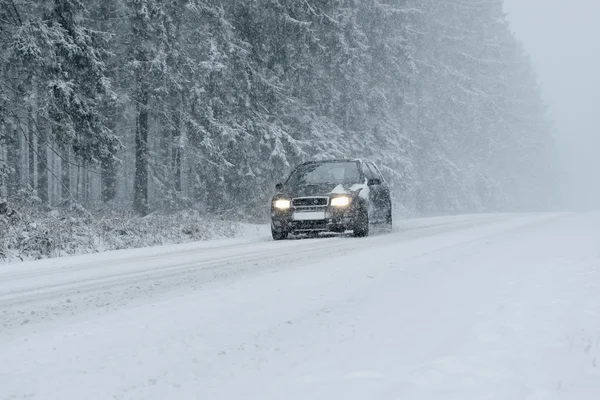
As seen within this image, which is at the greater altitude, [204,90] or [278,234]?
[204,90]

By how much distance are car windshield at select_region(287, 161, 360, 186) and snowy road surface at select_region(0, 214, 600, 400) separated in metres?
6.26

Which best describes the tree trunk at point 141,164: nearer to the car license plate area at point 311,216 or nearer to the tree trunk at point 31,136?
the tree trunk at point 31,136

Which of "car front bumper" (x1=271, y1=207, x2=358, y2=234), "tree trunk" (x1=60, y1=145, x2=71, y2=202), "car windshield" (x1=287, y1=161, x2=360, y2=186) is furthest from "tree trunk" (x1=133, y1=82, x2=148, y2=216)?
"car front bumper" (x1=271, y1=207, x2=358, y2=234)

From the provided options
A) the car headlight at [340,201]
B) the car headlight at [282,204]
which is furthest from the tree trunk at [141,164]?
the car headlight at [340,201]

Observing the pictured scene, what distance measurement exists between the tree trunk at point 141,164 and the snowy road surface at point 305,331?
10.9 metres

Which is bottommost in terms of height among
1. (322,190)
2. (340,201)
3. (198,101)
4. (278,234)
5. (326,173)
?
(278,234)

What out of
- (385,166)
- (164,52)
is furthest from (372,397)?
(385,166)

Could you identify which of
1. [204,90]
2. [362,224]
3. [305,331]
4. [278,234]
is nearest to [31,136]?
[204,90]

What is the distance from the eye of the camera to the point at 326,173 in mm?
14211

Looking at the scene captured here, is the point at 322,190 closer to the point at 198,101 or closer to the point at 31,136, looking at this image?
the point at 198,101

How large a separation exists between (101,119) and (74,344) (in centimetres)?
1207

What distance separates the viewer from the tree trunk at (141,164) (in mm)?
18438

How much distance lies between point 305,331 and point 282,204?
29.9 feet

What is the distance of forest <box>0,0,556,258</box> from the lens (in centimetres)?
1362
